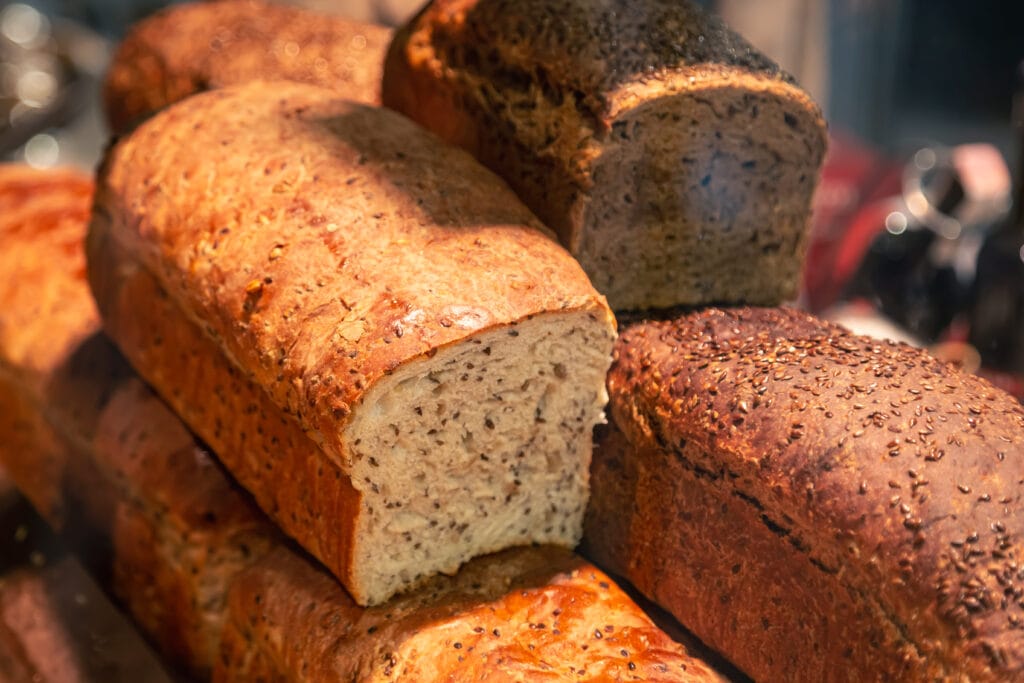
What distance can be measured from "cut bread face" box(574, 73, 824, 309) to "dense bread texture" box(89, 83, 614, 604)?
0.78 ft

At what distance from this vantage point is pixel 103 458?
2740 millimetres

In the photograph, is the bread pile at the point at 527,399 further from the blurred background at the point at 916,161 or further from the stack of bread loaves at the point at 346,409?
the blurred background at the point at 916,161

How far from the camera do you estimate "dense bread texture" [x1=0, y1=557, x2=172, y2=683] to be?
234 cm

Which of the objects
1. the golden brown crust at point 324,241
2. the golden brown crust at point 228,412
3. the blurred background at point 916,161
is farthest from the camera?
the blurred background at point 916,161

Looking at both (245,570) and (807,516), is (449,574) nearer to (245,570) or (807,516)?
(245,570)

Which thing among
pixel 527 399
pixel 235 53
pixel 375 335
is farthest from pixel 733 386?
pixel 235 53

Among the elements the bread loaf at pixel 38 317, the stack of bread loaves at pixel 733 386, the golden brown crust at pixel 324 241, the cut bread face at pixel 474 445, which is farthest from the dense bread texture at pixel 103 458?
the stack of bread loaves at pixel 733 386

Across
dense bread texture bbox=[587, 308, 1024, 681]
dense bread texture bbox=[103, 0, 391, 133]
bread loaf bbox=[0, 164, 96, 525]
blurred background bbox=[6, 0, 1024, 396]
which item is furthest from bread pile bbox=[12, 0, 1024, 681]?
dense bread texture bbox=[103, 0, 391, 133]

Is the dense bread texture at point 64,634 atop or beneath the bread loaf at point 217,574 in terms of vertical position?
beneath

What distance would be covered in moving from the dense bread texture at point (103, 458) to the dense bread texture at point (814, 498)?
3.21ft

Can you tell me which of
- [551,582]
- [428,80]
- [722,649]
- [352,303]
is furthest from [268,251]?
[722,649]

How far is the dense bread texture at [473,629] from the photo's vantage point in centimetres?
188

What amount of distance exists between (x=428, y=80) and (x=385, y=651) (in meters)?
1.43

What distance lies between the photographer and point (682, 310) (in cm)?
230
